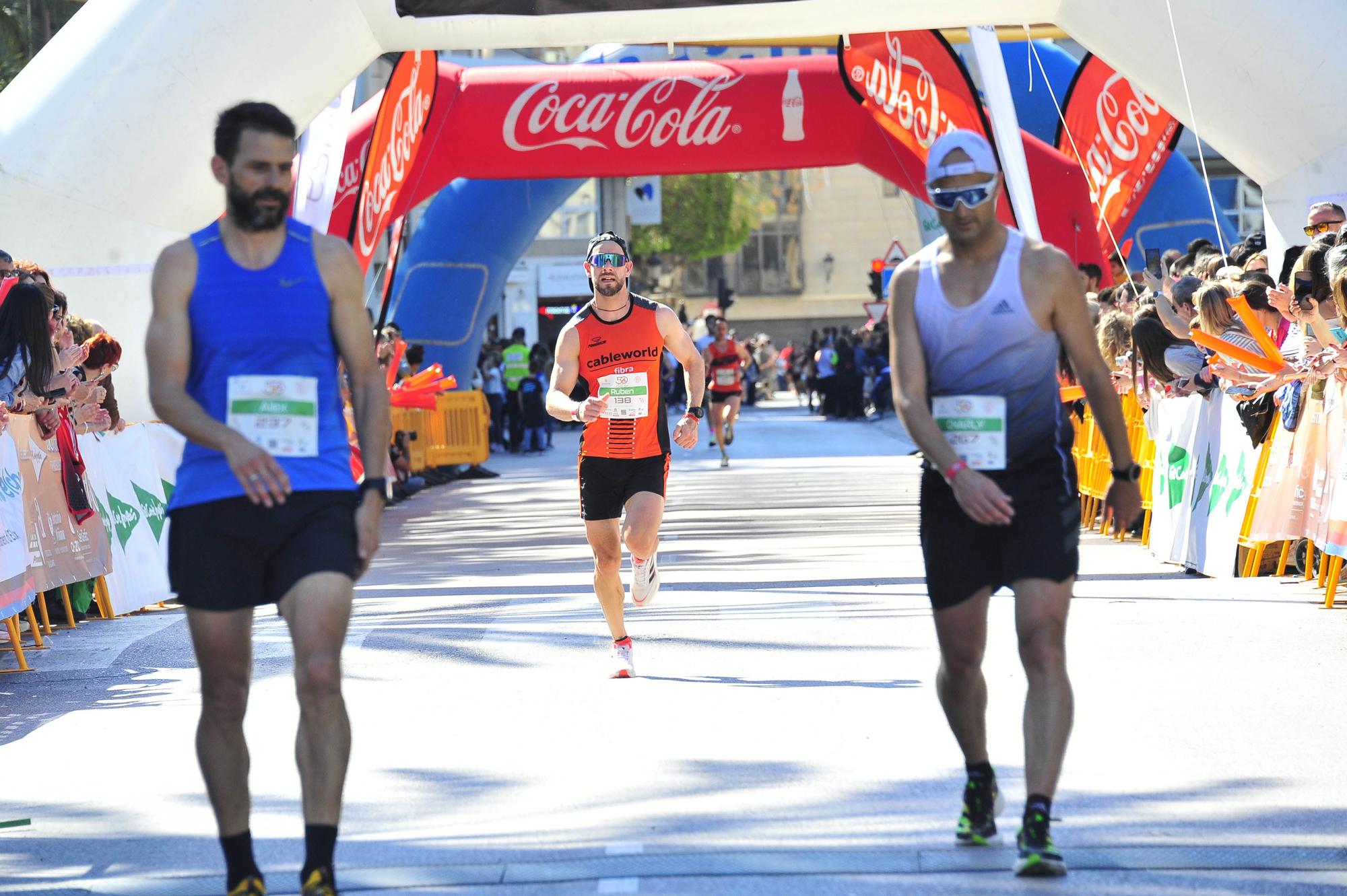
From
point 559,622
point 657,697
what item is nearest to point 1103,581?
point 559,622

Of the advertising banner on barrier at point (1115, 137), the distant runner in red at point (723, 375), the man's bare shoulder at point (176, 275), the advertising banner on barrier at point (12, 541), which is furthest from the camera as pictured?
the distant runner in red at point (723, 375)

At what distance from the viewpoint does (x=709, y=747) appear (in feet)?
19.8

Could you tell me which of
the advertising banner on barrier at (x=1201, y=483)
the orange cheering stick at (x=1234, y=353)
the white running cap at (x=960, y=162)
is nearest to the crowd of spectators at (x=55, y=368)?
the white running cap at (x=960, y=162)

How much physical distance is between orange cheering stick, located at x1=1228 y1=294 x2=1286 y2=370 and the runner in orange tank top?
3.35m

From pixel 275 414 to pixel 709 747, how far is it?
241cm

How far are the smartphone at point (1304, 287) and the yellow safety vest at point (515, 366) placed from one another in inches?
791

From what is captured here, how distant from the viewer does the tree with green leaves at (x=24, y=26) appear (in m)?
24.9

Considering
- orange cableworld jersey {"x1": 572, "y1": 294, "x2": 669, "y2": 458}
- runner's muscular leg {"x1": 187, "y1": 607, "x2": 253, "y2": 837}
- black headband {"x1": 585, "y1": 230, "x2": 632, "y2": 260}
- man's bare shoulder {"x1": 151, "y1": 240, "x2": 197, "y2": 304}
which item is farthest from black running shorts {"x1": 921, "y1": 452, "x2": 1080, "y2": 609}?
black headband {"x1": 585, "y1": 230, "x2": 632, "y2": 260}

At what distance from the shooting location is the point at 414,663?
8.18 metres

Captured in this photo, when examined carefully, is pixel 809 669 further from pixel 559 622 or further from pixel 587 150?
pixel 587 150

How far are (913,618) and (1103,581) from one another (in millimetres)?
2015

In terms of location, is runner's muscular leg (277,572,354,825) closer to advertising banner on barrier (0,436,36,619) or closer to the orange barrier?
advertising banner on barrier (0,436,36,619)

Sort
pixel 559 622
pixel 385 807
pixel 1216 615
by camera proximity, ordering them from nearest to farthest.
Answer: pixel 385 807
pixel 1216 615
pixel 559 622

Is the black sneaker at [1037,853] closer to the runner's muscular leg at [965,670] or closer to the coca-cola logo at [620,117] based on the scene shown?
the runner's muscular leg at [965,670]
